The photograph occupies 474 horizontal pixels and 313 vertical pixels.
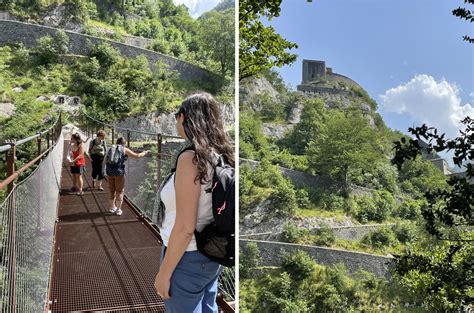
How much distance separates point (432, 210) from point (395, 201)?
1931 centimetres

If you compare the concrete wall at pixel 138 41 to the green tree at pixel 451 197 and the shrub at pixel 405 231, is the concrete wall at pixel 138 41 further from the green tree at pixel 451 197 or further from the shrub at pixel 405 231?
the green tree at pixel 451 197

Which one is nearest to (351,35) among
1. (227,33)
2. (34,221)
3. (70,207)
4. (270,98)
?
(227,33)

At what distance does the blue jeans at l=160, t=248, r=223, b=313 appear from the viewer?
65 cm

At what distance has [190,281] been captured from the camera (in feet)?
2.14

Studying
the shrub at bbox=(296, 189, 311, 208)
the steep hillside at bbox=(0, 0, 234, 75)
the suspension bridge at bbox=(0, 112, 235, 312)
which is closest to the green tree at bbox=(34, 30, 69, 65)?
the steep hillside at bbox=(0, 0, 234, 75)

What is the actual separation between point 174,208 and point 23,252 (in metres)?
0.56

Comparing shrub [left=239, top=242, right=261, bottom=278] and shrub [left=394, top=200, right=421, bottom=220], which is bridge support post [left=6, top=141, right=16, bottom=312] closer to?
shrub [left=239, top=242, right=261, bottom=278]

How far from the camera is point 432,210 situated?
164cm

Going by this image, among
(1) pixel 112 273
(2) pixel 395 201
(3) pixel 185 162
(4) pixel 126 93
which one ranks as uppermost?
(4) pixel 126 93

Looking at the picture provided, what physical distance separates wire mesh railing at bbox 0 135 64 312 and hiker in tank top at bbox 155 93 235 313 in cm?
32

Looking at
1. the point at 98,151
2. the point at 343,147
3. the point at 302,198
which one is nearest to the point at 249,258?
the point at 302,198

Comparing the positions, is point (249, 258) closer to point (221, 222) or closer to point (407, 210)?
point (407, 210)

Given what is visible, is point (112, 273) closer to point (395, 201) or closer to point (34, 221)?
point (34, 221)

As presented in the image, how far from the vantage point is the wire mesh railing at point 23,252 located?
852 mm
